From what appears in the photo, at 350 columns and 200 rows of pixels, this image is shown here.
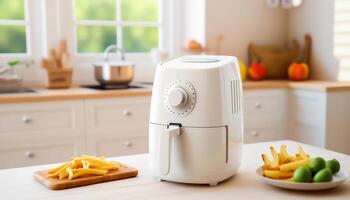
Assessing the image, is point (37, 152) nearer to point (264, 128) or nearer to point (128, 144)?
point (128, 144)

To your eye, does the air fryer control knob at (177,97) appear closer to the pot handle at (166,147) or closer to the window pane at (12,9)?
the pot handle at (166,147)

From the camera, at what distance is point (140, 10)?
3.46 metres

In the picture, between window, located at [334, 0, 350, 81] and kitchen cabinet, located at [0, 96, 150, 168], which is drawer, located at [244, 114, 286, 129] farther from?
kitchen cabinet, located at [0, 96, 150, 168]

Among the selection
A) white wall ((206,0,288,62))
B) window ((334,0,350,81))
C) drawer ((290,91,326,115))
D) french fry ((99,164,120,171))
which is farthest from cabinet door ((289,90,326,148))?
french fry ((99,164,120,171))

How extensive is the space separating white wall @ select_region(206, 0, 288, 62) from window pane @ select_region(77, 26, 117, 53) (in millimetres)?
697

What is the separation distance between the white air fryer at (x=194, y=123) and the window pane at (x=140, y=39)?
230 centimetres

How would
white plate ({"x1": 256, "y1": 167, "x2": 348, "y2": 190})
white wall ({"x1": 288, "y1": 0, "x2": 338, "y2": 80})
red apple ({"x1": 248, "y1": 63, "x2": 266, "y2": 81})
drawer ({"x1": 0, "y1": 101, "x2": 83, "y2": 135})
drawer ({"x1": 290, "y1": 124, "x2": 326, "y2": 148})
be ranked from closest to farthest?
white plate ({"x1": 256, "y1": 167, "x2": 348, "y2": 190}) → drawer ({"x1": 0, "y1": 101, "x2": 83, "y2": 135}) → drawer ({"x1": 290, "y1": 124, "x2": 326, "y2": 148}) → white wall ({"x1": 288, "y1": 0, "x2": 338, "y2": 80}) → red apple ({"x1": 248, "y1": 63, "x2": 266, "y2": 81})

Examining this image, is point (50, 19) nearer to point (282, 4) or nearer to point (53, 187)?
point (282, 4)

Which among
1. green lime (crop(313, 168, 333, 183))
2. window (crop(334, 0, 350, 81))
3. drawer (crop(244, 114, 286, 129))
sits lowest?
drawer (crop(244, 114, 286, 129))

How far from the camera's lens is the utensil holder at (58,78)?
2918 mm

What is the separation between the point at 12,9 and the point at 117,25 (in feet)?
2.31

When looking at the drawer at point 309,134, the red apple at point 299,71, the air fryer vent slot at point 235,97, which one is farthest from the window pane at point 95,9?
the air fryer vent slot at point 235,97

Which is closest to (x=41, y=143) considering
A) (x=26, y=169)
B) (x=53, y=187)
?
(x=26, y=169)

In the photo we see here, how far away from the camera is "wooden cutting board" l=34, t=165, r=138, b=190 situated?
1.13 metres
